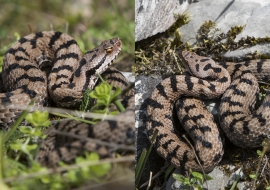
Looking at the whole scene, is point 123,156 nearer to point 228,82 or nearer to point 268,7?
point 228,82

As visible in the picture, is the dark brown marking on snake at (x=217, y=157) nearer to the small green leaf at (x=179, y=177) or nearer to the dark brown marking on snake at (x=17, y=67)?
the small green leaf at (x=179, y=177)

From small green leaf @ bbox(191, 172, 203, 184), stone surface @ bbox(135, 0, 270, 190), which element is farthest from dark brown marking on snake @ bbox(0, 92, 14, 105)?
small green leaf @ bbox(191, 172, 203, 184)

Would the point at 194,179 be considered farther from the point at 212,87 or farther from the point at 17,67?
the point at 17,67

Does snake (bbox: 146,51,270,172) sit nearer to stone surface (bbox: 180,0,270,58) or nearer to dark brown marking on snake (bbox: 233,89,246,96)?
dark brown marking on snake (bbox: 233,89,246,96)

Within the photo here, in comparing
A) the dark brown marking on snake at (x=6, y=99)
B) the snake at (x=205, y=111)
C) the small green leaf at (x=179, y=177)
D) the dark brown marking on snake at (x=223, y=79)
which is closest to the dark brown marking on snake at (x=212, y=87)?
the snake at (x=205, y=111)

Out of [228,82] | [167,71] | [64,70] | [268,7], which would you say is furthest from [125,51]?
[268,7]

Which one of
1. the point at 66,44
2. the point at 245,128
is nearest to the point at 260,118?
the point at 245,128

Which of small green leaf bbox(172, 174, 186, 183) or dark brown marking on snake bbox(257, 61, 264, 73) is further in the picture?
dark brown marking on snake bbox(257, 61, 264, 73)

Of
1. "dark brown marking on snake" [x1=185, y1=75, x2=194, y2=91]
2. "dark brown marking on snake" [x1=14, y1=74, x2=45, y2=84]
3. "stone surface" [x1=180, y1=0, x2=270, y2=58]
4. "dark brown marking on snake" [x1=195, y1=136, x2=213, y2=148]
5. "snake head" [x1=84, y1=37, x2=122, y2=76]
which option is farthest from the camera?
"stone surface" [x1=180, y1=0, x2=270, y2=58]
